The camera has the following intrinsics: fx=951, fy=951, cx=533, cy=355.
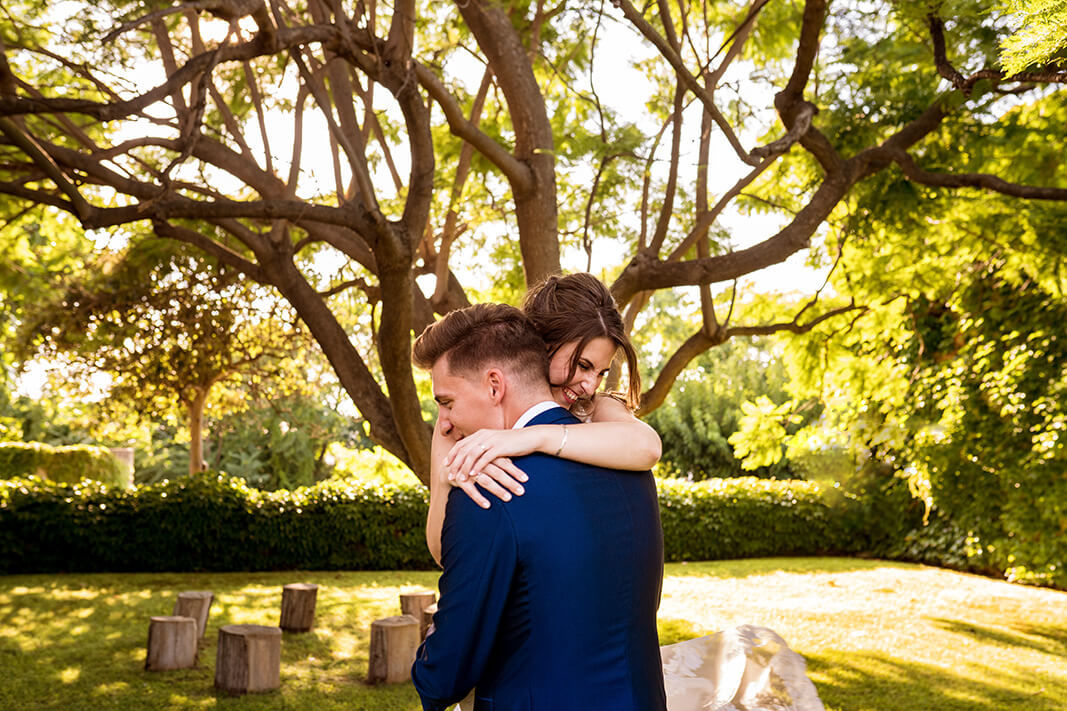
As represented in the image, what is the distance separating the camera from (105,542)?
1310cm

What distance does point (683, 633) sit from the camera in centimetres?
991

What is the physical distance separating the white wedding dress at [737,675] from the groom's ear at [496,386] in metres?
3.35

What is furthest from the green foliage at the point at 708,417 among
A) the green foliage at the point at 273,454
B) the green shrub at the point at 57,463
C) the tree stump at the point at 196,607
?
the tree stump at the point at 196,607

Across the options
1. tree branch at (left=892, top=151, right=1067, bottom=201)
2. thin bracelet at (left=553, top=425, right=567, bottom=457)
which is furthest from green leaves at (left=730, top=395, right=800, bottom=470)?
thin bracelet at (left=553, top=425, right=567, bottom=457)

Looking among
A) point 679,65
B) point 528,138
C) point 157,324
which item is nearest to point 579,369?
point 679,65

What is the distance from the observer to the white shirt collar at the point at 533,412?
7.55 ft

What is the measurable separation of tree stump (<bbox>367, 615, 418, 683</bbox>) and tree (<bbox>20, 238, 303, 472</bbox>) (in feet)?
18.0

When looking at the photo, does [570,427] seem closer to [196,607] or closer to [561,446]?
[561,446]

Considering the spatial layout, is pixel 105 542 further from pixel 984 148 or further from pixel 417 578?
pixel 984 148

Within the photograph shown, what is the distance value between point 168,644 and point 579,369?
6275 mm

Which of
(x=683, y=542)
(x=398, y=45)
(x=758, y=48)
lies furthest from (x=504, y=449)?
(x=683, y=542)

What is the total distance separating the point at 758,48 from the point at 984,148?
7.12ft

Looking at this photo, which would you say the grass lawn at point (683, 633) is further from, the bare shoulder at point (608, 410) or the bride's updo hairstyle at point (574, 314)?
the bride's updo hairstyle at point (574, 314)

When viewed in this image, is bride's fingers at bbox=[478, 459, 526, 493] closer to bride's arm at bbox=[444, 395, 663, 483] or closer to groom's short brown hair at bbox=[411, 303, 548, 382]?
bride's arm at bbox=[444, 395, 663, 483]
